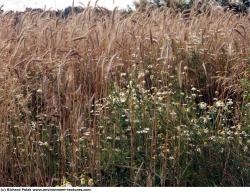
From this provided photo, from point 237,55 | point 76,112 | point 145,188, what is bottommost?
point 145,188

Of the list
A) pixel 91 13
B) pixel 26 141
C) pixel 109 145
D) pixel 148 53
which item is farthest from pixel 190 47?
pixel 26 141

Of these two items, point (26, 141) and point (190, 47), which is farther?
point (190, 47)

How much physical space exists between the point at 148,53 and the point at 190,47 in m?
0.34

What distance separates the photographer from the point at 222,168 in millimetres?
2408

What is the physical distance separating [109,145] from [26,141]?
0.44m

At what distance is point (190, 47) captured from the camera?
11.7ft

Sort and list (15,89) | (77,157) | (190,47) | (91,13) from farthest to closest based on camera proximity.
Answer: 1. (91,13)
2. (190,47)
3. (15,89)
4. (77,157)

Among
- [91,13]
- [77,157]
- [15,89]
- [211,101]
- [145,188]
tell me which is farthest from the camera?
[91,13]

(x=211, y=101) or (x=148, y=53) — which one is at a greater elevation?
(x=148, y=53)

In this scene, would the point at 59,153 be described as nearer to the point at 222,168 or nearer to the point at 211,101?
the point at 222,168

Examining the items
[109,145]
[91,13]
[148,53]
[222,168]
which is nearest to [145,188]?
[109,145]

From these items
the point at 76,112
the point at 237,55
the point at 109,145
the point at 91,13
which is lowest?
the point at 109,145

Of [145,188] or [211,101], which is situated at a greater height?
[211,101]

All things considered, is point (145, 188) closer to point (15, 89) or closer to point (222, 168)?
point (222, 168)
